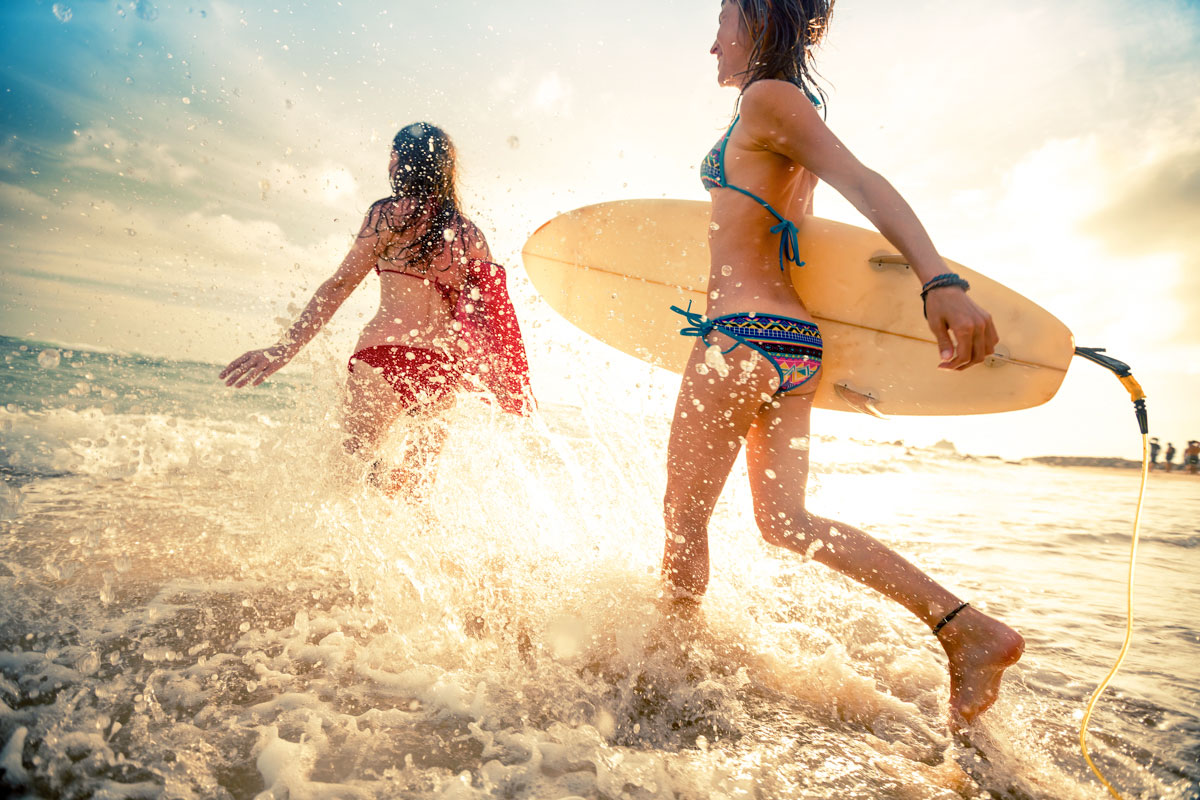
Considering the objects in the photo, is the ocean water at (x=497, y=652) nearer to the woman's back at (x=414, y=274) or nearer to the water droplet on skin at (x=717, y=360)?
the woman's back at (x=414, y=274)

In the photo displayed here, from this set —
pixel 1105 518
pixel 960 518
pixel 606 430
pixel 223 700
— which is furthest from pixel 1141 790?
pixel 1105 518

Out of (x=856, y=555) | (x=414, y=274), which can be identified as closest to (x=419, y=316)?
(x=414, y=274)

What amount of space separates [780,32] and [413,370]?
184cm

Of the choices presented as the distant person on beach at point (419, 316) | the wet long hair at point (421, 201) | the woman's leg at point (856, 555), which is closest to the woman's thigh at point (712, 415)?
the woman's leg at point (856, 555)

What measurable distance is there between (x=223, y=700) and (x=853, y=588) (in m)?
2.69

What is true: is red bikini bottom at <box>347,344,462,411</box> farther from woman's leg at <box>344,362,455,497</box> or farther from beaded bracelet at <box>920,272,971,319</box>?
beaded bracelet at <box>920,272,971,319</box>

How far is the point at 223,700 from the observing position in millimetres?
1418

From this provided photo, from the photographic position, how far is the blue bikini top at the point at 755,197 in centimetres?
181

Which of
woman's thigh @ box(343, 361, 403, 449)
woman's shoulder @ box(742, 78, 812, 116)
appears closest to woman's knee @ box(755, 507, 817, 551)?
woman's shoulder @ box(742, 78, 812, 116)

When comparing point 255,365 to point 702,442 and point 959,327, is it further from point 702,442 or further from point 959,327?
point 959,327

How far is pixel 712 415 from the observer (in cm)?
172

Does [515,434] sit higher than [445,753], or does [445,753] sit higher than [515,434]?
[515,434]

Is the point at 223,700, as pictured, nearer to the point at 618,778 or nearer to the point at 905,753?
the point at 618,778

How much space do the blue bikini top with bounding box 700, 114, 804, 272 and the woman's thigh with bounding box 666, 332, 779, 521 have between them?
0.38 m
